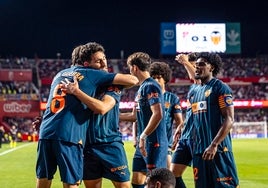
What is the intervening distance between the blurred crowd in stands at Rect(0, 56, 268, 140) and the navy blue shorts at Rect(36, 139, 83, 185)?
146 ft

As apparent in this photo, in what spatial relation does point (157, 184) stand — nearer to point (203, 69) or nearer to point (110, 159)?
point (110, 159)

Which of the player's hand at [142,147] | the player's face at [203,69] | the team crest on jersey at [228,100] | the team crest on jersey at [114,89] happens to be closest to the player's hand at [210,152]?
the team crest on jersey at [228,100]

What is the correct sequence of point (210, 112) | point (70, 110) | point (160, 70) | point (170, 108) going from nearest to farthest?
point (70, 110)
point (210, 112)
point (160, 70)
point (170, 108)

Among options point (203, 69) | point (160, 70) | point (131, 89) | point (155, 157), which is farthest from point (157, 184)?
point (131, 89)

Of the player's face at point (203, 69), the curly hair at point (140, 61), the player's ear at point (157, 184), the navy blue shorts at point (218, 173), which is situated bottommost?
the navy blue shorts at point (218, 173)

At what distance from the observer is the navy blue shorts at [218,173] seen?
20.1 ft

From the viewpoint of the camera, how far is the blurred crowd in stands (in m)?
50.5

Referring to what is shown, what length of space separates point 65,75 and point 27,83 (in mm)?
48064

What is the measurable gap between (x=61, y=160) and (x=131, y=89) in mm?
51632

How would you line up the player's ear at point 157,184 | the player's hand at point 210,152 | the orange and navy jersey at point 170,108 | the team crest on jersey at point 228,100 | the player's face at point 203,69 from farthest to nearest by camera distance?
1. the orange and navy jersey at point 170,108
2. the player's face at point 203,69
3. the team crest on jersey at point 228,100
4. the player's hand at point 210,152
5. the player's ear at point 157,184

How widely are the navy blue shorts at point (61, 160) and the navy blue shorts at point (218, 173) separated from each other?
1593 millimetres

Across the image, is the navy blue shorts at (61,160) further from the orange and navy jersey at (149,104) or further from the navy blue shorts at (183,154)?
the navy blue shorts at (183,154)

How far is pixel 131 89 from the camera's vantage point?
56.9 metres

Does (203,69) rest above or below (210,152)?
above
